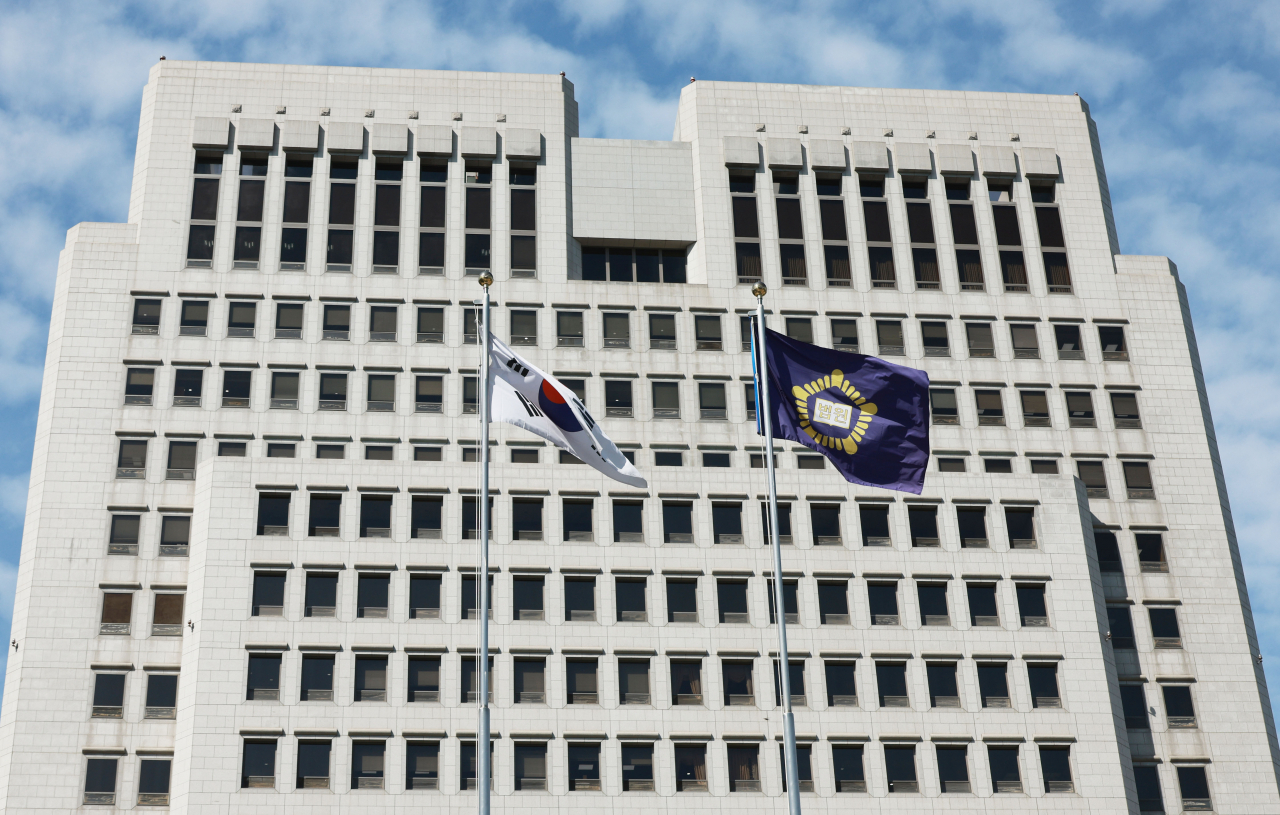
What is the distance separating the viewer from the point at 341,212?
72062 millimetres

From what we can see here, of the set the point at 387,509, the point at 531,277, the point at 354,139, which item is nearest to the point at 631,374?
the point at 531,277

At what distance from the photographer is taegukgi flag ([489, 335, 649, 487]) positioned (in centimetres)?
4153

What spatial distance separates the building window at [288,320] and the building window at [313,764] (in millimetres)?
20539

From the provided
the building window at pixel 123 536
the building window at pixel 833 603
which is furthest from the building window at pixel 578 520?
the building window at pixel 123 536

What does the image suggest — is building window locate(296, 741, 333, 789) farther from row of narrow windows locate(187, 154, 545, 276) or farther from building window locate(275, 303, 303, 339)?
row of narrow windows locate(187, 154, 545, 276)

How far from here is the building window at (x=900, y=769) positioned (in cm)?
5844

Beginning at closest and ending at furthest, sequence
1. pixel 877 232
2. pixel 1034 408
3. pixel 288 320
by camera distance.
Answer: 1. pixel 288 320
2. pixel 1034 408
3. pixel 877 232

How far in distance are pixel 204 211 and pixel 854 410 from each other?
43007 millimetres

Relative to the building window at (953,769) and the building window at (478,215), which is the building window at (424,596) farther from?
the building window at (953,769)

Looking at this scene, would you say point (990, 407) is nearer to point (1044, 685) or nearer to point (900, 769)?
point (1044, 685)

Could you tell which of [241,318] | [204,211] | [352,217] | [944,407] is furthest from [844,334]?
[204,211]

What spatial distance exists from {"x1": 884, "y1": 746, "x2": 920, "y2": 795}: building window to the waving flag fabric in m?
22.7

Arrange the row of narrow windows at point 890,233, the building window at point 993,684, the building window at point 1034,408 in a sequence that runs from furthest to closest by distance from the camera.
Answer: the row of narrow windows at point 890,233, the building window at point 1034,408, the building window at point 993,684

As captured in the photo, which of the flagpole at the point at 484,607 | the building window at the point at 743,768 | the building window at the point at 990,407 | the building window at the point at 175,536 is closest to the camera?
the flagpole at the point at 484,607
